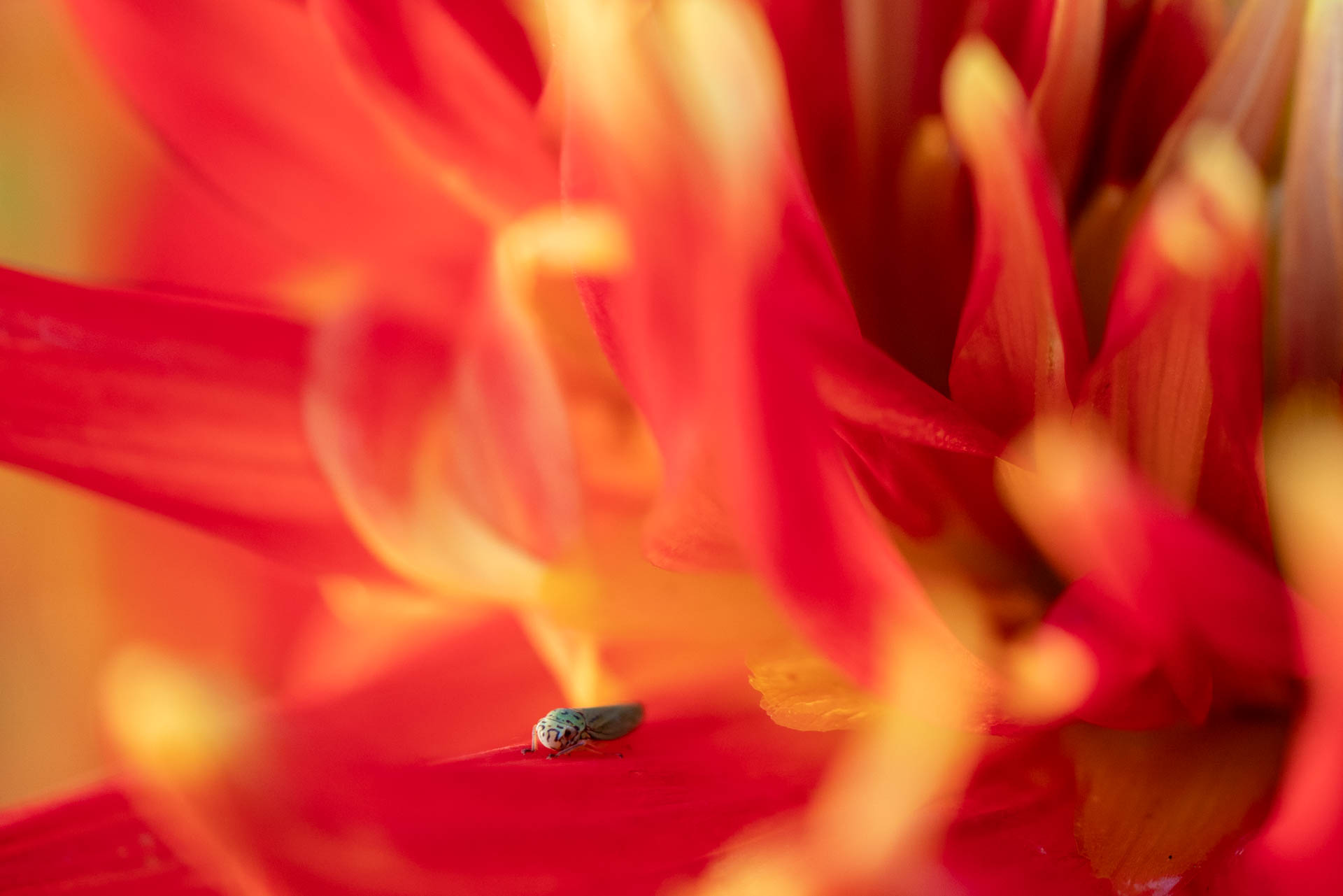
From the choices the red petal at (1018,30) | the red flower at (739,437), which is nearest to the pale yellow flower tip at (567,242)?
the red flower at (739,437)

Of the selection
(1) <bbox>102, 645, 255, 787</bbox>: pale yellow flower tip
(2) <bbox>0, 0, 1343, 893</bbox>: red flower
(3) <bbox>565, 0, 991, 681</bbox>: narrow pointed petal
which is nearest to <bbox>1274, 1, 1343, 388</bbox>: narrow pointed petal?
(2) <bbox>0, 0, 1343, 893</bbox>: red flower

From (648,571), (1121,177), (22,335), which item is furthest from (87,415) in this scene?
(1121,177)

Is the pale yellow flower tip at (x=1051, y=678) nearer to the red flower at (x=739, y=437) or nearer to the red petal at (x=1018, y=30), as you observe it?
the red flower at (x=739, y=437)

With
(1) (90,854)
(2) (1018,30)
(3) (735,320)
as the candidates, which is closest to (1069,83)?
(2) (1018,30)

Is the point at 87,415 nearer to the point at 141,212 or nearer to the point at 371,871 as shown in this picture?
the point at 371,871

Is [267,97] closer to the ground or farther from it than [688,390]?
farther from it

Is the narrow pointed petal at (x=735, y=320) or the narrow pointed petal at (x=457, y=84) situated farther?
the narrow pointed petal at (x=457, y=84)

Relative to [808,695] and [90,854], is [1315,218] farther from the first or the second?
[90,854]
